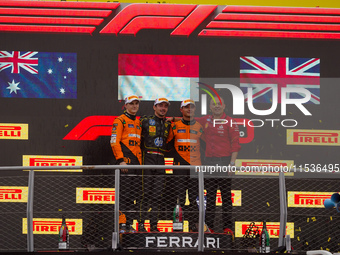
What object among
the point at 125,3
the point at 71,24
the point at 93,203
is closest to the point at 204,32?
the point at 125,3

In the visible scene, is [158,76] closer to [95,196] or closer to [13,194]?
[95,196]

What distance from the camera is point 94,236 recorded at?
21.1ft

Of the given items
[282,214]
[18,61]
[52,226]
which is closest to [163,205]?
[282,214]

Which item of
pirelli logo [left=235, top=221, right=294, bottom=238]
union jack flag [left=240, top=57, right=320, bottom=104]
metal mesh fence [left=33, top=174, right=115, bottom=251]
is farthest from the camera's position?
union jack flag [left=240, top=57, right=320, bottom=104]

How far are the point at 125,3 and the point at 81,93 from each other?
53.6 inches

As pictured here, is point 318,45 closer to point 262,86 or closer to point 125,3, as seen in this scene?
point 262,86

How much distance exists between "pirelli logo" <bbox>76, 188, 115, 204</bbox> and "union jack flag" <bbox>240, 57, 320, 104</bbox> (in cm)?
223

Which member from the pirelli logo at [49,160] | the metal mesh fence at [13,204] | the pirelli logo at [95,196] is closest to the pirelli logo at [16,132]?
the pirelli logo at [49,160]

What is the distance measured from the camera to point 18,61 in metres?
7.11

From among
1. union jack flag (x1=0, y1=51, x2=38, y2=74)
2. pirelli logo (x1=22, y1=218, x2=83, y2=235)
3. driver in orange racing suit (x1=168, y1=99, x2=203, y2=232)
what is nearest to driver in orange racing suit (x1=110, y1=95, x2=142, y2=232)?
driver in orange racing suit (x1=168, y1=99, x2=203, y2=232)

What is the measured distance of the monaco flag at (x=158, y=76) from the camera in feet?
23.3

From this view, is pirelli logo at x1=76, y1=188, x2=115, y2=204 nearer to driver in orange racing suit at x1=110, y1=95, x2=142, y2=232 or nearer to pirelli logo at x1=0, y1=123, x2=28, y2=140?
driver in orange racing suit at x1=110, y1=95, x2=142, y2=232

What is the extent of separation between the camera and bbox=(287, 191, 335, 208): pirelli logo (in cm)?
693

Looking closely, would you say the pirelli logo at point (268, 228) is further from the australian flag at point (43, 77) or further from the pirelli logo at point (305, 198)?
the australian flag at point (43, 77)
